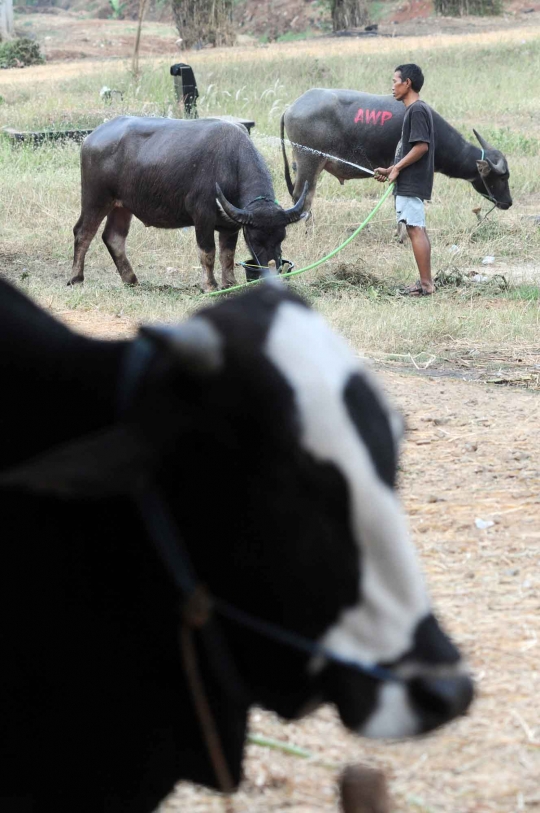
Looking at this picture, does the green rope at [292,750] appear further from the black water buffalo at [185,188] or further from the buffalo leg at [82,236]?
the buffalo leg at [82,236]

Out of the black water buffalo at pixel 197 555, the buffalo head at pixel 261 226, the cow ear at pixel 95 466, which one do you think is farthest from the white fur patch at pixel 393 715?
the buffalo head at pixel 261 226

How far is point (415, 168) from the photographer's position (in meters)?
9.18

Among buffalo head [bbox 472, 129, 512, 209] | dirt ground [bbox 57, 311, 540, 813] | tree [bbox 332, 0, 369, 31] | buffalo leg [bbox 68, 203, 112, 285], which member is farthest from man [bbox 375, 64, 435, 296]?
tree [bbox 332, 0, 369, 31]

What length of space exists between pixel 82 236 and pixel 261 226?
2.04 m

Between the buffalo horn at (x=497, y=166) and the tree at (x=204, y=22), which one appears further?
the tree at (x=204, y=22)

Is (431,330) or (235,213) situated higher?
(235,213)

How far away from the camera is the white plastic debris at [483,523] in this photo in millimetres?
3881

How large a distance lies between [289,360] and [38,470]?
43 cm

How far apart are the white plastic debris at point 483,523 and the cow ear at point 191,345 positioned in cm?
251

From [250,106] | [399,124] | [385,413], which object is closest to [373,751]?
[385,413]

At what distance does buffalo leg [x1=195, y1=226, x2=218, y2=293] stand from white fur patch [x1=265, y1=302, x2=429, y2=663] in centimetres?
775

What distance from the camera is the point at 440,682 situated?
1.66 meters

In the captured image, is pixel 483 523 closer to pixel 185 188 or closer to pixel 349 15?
pixel 185 188

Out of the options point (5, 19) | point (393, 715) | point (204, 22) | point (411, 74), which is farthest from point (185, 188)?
point (5, 19)
